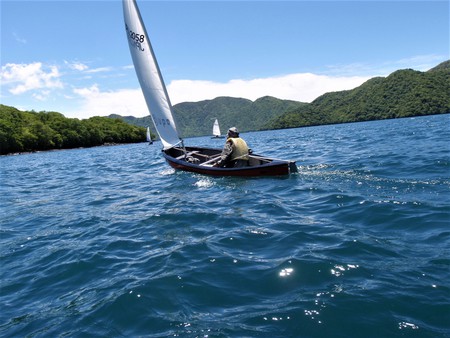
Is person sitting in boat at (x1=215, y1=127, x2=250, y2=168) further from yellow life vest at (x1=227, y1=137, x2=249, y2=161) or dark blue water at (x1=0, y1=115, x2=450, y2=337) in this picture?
dark blue water at (x1=0, y1=115, x2=450, y2=337)

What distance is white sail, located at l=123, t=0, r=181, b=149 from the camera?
14.7 meters

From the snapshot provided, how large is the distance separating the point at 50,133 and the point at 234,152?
92517 millimetres

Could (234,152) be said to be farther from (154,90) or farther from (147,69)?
(147,69)

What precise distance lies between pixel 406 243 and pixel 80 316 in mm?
5081

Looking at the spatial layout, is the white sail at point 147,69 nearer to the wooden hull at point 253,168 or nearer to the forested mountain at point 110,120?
the wooden hull at point 253,168

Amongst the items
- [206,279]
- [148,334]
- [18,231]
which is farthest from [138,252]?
[18,231]

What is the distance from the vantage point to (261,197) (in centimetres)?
1010

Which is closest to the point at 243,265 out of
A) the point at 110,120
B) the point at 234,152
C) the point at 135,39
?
the point at 234,152

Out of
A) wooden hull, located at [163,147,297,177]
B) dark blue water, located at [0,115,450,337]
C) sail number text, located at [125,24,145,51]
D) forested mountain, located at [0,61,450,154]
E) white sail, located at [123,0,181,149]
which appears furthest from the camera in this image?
forested mountain, located at [0,61,450,154]

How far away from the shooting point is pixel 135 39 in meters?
15.1

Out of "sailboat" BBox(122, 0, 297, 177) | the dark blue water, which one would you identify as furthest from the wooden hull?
the dark blue water

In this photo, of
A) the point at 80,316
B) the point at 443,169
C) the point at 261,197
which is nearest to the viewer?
the point at 80,316

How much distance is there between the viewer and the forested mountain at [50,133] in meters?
80.9

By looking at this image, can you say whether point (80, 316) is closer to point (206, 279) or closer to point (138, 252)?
point (206, 279)
